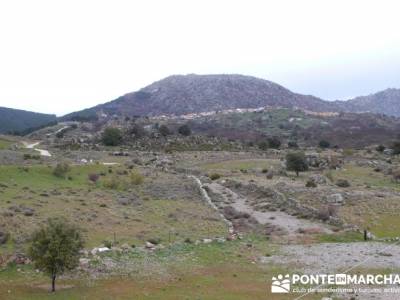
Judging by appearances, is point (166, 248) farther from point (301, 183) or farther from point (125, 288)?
point (301, 183)

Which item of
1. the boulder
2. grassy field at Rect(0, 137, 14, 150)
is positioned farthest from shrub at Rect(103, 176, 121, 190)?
grassy field at Rect(0, 137, 14, 150)

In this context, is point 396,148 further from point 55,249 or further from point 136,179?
point 55,249

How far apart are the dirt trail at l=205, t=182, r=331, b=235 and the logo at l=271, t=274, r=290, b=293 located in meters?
12.0

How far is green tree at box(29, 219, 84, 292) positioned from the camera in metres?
22.8

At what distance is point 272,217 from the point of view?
1650 inches

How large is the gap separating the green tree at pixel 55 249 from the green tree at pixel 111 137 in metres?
87.5

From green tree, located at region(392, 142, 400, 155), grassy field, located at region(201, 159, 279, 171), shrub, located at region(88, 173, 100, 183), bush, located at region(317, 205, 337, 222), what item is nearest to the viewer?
bush, located at region(317, 205, 337, 222)

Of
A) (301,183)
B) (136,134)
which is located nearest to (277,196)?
(301,183)

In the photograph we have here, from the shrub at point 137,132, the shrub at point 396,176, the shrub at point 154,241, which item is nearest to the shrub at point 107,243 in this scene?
the shrub at point 154,241

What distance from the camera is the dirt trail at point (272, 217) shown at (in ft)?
126

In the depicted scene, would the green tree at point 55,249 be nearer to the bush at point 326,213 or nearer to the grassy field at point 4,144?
the bush at point 326,213

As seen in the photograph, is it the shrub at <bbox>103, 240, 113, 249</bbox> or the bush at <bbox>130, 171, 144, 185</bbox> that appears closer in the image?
the shrub at <bbox>103, 240, 113, 249</bbox>

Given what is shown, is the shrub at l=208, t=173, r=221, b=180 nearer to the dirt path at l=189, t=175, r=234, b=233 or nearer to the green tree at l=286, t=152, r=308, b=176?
the dirt path at l=189, t=175, r=234, b=233

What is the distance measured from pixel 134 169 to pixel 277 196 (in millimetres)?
24061
